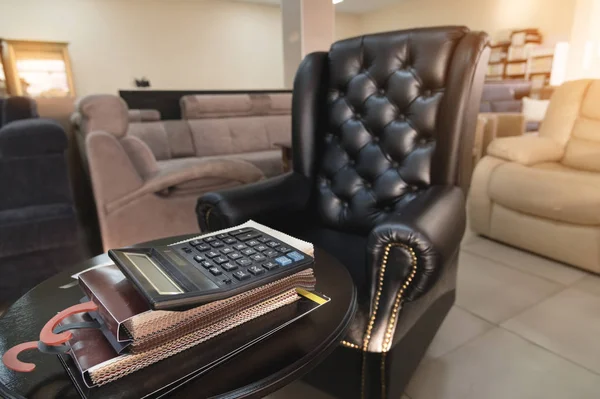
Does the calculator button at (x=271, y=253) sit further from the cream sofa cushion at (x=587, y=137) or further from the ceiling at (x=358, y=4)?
the ceiling at (x=358, y=4)

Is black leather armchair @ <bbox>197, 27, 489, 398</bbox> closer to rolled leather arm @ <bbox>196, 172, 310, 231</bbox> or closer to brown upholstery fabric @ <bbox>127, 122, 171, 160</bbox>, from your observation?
rolled leather arm @ <bbox>196, 172, 310, 231</bbox>

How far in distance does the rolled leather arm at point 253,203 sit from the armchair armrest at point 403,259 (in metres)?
0.47

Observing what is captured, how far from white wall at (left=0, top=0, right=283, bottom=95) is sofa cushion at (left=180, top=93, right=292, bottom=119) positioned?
373cm

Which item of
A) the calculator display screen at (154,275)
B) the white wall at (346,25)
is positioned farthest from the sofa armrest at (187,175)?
the white wall at (346,25)

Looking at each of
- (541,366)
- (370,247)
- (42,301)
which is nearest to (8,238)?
(42,301)

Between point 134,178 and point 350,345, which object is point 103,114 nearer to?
point 134,178

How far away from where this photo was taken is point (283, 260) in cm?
68

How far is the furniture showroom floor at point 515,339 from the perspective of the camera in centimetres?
122

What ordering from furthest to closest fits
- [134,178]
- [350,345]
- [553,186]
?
[553,186], [134,178], [350,345]

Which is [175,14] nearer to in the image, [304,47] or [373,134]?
[304,47]

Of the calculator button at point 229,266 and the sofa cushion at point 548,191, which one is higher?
the calculator button at point 229,266

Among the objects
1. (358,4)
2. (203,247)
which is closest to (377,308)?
(203,247)

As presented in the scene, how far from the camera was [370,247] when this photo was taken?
0.93m

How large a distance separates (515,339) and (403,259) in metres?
0.93
